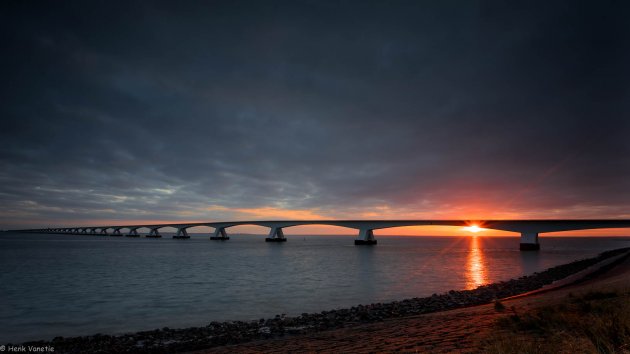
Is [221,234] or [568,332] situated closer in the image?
[568,332]

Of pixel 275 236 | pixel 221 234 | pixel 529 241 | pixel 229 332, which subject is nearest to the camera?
pixel 229 332

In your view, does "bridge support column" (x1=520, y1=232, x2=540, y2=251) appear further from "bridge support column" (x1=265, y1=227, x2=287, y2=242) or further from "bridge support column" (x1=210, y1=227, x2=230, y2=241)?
"bridge support column" (x1=210, y1=227, x2=230, y2=241)

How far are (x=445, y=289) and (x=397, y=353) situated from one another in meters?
22.5

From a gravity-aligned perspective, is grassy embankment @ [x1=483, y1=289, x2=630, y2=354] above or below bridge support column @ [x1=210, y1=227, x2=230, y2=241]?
above

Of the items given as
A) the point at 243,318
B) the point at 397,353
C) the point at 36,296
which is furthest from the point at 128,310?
the point at 397,353

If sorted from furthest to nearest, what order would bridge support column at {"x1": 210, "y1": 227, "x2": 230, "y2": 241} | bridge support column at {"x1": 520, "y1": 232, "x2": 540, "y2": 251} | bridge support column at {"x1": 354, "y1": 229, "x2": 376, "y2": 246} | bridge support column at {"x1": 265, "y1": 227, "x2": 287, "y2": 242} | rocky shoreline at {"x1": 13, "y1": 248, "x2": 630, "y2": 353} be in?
1. bridge support column at {"x1": 210, "y1": 227, "x2": 230, "y2": 241}
2. bridge support column at {"x1": 265, "y1": 227, "x2": 287, "y2": 242}
3. bridge support column at {"x1": 354, "y1": 229, "x2": 376, "y2": 246}
4. bridge support column at {"x1": 520, "y1": 232, "x2": 540, "y2": 251}
5. rocky shoreline at {"x1": 13, "y1": 248, "x2": 630, "y2": 353}

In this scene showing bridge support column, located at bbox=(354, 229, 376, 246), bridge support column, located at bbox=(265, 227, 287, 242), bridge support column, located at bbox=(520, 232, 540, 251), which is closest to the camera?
bridge support column, located at bbox=(520, 232, 540, 251)

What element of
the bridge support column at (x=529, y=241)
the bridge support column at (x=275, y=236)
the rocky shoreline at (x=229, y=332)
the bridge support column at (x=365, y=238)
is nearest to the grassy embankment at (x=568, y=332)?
the rocky shoreline at (x=229, y=332)

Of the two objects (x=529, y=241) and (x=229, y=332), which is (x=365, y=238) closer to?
(x=529, y=241)

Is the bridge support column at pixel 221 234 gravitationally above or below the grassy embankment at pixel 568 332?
below

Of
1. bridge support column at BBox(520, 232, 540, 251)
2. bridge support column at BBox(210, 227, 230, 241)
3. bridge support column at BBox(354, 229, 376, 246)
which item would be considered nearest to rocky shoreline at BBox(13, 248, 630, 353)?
bridge support column at BBox(520, 232, 540, 251)

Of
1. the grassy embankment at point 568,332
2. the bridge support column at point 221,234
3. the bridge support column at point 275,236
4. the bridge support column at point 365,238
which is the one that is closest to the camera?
the grassy embankment at point 568,332

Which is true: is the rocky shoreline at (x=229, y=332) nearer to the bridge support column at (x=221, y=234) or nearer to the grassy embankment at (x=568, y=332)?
the grassy embankment at (x=568, y=332)

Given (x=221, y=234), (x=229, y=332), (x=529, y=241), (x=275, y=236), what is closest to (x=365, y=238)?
(x=275, y=236)
